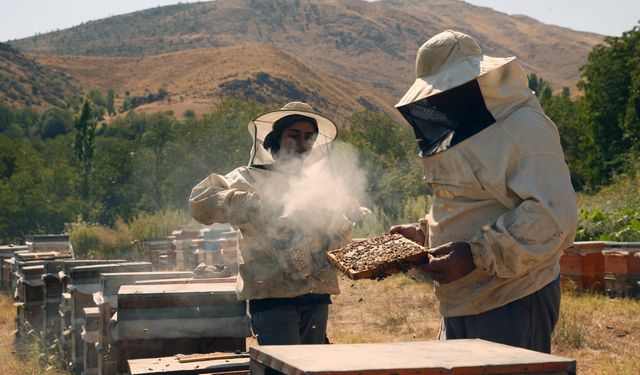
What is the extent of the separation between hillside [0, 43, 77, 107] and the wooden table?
2750 inches

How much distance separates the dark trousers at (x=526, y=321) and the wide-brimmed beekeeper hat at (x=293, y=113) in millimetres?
1785

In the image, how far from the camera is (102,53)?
330ft

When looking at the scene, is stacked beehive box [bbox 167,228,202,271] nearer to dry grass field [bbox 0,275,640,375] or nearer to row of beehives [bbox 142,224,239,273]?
row of beehives [bbox 142,224,239,273]

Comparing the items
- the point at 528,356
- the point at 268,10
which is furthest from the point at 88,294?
the point at 268,10

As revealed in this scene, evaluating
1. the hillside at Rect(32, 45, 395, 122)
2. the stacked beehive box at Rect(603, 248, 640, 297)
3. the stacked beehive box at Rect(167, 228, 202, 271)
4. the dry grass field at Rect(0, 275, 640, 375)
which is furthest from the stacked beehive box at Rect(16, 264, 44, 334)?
the hillside at Rect(32, 45, 395, 122)

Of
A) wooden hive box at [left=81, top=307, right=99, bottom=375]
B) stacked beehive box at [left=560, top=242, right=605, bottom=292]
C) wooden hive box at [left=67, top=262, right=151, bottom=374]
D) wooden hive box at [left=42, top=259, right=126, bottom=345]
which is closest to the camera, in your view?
wooden hive box at [left=81, top=307, right=99, bottom=375]

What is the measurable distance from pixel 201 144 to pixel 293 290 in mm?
19086

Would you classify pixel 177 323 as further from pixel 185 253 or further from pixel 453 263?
pixel 185 253

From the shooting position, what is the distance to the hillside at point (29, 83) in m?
69.8

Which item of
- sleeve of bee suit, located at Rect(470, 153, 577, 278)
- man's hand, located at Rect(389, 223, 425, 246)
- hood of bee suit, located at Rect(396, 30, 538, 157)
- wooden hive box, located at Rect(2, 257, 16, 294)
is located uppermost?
hood of bee suit, located at Rect(396, 30, 538, 157)

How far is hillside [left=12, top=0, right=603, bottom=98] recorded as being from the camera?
105625 millimetres

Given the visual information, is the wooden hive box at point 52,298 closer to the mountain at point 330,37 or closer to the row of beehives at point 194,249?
the row of beehives at point 194,249

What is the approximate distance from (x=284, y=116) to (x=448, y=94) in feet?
4.98

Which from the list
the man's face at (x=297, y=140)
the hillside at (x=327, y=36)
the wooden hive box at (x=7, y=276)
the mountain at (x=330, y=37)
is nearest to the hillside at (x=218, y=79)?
the mountain at (x=330, y=37)
